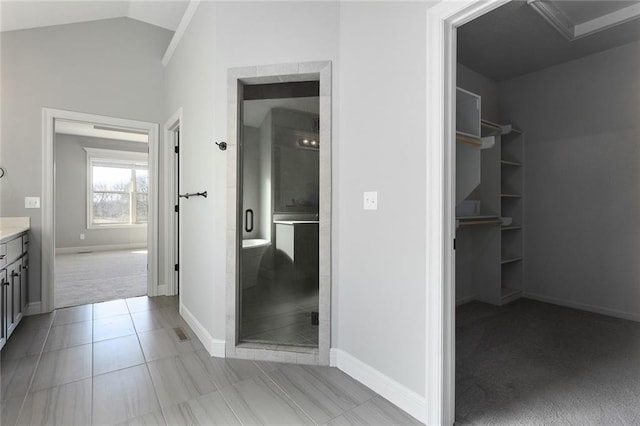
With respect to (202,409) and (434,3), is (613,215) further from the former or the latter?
(202,409)

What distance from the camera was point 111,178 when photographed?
7.52 m

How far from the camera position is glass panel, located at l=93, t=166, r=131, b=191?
732cm

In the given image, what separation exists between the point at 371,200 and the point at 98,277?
4608 mm

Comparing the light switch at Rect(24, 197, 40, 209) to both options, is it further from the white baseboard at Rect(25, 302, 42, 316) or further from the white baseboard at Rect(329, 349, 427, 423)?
the white baseboard at Rect(329, 349, 427, 423)

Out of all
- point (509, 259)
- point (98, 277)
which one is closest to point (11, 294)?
point (98, 277)

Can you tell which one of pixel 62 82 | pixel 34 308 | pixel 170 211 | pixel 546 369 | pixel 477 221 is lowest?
pixel 546 369

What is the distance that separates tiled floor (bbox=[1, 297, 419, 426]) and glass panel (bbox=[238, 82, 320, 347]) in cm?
36

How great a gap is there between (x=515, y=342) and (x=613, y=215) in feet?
6.18

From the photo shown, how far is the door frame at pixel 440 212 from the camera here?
157cm

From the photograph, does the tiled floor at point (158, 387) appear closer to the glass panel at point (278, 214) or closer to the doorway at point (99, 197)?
the glass panel at point (278, 214)

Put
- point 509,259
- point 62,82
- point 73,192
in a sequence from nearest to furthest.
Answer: point 62,82, point 509,259, point 73,192

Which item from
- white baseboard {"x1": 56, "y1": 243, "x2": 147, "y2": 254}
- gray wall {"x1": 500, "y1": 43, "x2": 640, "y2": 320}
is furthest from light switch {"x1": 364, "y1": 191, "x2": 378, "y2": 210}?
white baseboard {"x1": 56, "y1": 243, "x2": 147, "y2": 254}

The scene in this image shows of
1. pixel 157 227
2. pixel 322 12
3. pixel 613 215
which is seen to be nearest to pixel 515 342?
pixel 613 215

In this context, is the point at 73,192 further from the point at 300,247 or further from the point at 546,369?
the point at 546,369
